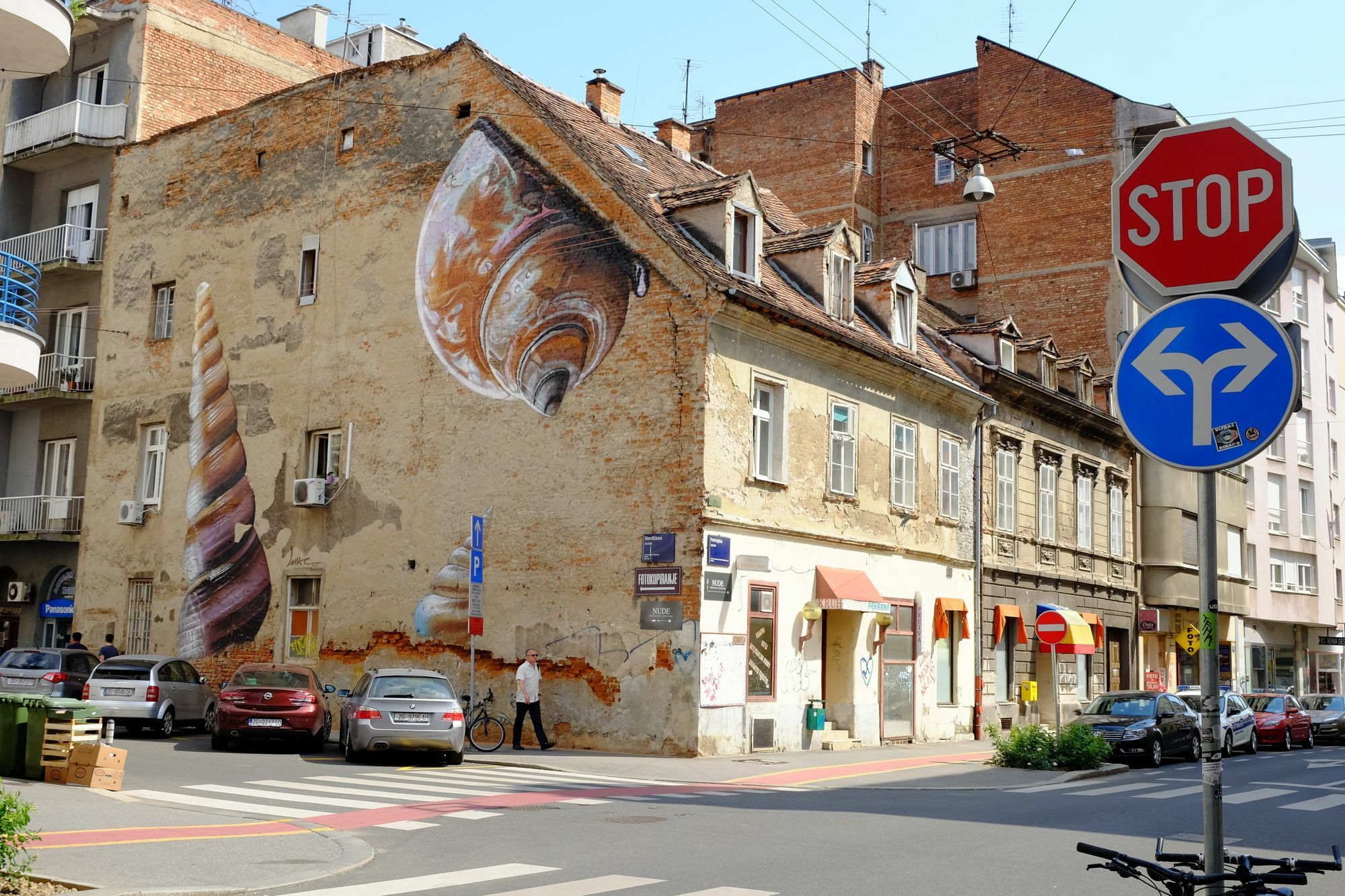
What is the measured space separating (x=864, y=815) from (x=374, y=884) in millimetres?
6358

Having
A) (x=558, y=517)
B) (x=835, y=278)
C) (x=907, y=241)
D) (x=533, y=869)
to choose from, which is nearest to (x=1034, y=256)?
(x=907, y=241)

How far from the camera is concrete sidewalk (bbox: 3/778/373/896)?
8.91 m

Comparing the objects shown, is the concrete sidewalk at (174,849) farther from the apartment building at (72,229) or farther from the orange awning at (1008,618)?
the orange awning at (1008,618)

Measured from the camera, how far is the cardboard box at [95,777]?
A: 14469 mm

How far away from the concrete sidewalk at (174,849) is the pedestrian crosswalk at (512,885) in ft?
2.06

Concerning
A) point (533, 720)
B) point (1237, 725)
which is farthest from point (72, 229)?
point (1237, 725)

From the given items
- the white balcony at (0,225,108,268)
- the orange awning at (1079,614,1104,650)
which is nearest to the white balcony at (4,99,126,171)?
the white balcony at (0,225,108,268)

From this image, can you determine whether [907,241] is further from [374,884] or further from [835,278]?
[374,884]

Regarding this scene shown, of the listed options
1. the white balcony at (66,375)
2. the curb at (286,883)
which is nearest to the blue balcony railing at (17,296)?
the curb at (286,883)

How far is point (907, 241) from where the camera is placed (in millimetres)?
42625

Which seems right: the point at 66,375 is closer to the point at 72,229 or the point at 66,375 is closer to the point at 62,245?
the point at 62,245

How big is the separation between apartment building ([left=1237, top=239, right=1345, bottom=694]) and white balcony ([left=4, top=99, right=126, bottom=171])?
36689 millimetres

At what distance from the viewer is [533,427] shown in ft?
80.0

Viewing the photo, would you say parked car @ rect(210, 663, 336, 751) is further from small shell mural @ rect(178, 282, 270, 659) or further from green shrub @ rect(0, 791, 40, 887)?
green shrub @ rect(0, 791, 40, 887)
